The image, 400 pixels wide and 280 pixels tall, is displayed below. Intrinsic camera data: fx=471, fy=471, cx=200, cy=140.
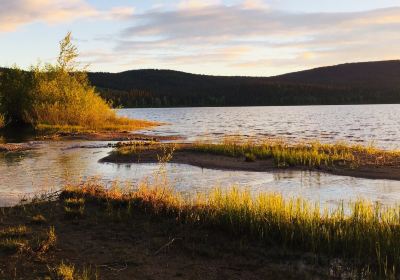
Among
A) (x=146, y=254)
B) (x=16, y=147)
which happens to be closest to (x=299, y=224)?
(x=146, y=254)

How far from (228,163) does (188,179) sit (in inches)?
214

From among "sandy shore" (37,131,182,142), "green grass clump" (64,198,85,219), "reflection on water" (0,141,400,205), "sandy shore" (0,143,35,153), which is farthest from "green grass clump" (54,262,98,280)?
"sandy shore" (37,131,182,142)

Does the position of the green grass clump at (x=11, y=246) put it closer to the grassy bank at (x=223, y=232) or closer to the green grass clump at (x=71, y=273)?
the grassy bank at (x=223, y=232)

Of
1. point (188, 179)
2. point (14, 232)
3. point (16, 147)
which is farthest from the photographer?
point (16, 147)

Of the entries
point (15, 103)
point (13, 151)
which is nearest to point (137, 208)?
point (13, 151)

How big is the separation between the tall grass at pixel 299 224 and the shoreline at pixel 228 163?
21.6ft

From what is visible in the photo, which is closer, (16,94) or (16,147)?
(16,147)

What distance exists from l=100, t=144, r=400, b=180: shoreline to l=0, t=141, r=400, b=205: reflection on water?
942mm

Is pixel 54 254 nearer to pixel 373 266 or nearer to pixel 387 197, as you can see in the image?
pixel 373 266

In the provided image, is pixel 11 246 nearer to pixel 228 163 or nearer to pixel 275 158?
pixel 228 163

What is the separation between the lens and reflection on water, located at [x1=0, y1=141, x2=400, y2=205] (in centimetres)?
1551

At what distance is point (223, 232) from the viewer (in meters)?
10.3

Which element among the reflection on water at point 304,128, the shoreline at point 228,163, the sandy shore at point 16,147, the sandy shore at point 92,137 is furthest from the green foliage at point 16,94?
the shoreline at point 228,163

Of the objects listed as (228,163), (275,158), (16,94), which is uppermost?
(16,94)
